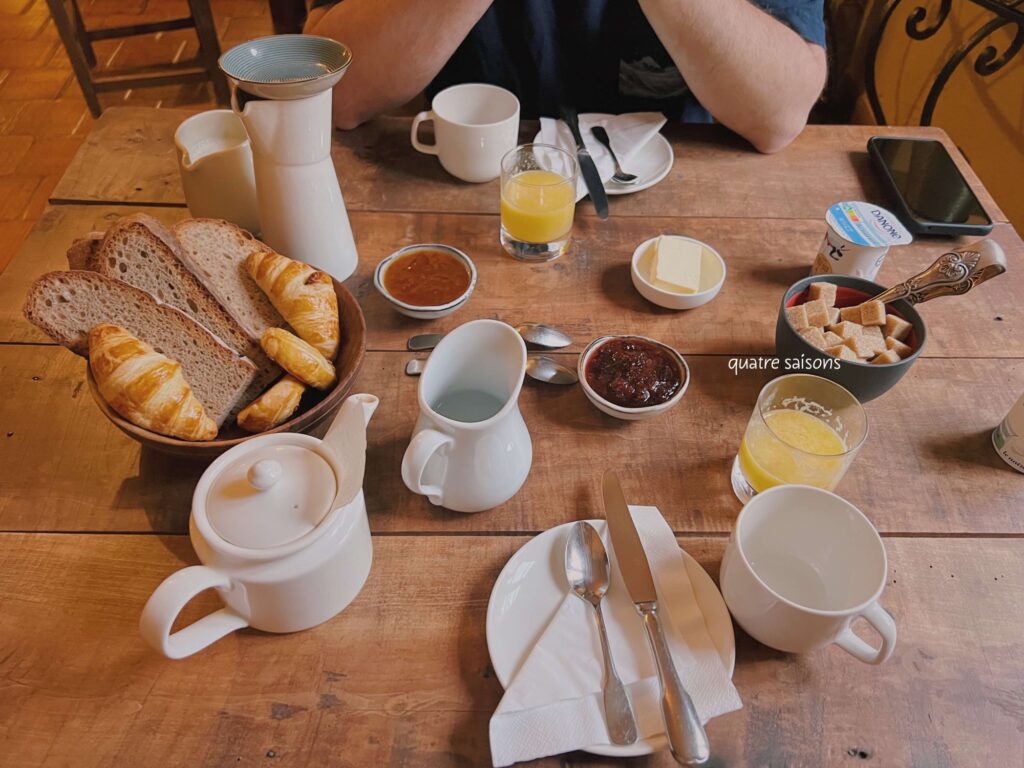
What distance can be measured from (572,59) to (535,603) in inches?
49.4

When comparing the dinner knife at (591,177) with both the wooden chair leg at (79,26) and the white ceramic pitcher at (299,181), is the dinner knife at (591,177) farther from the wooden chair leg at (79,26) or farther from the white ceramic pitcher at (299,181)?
the wooden chair leg at (79,26)

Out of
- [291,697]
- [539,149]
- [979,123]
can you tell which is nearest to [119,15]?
[539,149]

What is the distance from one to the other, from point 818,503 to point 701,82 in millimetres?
896

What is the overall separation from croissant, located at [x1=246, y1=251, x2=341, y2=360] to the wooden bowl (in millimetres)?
15

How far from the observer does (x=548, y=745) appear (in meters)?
0.63

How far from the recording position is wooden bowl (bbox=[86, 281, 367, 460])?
77cm

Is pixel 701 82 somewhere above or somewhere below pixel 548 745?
above

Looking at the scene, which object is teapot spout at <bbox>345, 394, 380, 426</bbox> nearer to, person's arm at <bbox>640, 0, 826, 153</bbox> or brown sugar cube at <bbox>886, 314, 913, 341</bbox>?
brown sugar cube at <bbox>886, 314, 913, 341</bbox>

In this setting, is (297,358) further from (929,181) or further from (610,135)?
(929,181)

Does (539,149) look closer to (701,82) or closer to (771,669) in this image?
(701,82)

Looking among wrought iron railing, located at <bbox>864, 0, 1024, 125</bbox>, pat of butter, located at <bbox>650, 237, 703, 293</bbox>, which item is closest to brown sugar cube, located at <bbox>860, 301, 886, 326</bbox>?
pat of butter, located at <bbox>650, 237, 703, 293</bbox>

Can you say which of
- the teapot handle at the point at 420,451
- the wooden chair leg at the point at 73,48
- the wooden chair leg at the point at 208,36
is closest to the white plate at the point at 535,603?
the teapot handle at the point at 420,451

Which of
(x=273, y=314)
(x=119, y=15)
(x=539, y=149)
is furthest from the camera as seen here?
(x=119, y=15)

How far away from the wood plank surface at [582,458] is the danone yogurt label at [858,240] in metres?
0.17
